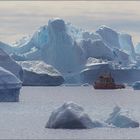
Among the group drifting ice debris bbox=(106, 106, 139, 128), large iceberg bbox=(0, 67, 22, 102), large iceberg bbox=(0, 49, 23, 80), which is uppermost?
drifting ice debris bbox=(106, 106, 139, 128)

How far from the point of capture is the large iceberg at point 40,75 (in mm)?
119625

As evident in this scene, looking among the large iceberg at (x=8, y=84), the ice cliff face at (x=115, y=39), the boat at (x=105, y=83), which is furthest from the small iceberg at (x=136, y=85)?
the large iceberg at (x=8, y=84)

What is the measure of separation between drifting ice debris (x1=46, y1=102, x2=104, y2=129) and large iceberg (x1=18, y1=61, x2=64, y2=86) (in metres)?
84.3

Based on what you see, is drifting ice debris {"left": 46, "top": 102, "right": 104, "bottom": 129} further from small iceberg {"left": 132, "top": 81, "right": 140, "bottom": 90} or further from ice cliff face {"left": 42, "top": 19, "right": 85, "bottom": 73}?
ice cliff face {"left": 42, "top": 19, "right": 85, "bottom": 73}

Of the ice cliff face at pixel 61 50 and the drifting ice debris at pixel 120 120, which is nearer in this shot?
the drifting ice debris at pixel 120 120

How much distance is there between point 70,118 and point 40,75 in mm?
87027

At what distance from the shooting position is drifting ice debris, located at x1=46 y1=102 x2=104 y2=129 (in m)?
32.8

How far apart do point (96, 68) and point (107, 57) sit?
5.33 metres

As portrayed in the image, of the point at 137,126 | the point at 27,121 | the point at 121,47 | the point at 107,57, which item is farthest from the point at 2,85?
the point at 121,47

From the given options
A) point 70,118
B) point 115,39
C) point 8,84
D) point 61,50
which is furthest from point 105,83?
point 70,118

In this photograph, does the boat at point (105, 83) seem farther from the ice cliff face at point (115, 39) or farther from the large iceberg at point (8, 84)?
the large iceberg at point (8, 84)

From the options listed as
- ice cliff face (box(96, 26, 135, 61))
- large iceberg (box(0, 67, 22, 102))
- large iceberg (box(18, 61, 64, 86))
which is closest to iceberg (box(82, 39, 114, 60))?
ice cliff face (box(96, 26, 135, 61))

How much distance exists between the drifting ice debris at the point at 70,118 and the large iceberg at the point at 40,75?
84261 millimetres

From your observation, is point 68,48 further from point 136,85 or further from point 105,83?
point 136,85
